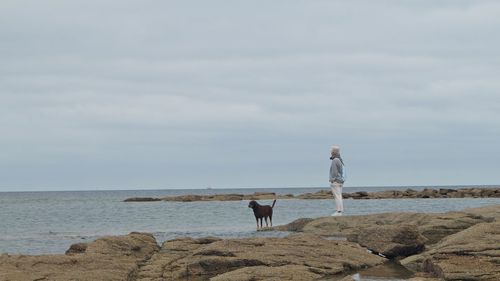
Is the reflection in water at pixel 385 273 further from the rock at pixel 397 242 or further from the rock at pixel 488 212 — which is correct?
the rock at pixel 488 212

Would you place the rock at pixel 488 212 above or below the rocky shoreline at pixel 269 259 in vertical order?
above

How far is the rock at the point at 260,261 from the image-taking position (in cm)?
1366

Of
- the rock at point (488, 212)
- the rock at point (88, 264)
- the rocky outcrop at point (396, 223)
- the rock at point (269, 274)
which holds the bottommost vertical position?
the rock at point (269, 274)

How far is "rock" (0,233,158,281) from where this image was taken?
13.4 metres

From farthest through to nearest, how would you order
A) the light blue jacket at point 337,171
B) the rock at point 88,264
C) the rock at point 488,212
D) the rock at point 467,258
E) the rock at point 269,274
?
the light blue jacket at point 337,171 < the rock at point 488,212 < the rock at point 88,264 < the rock at point 467,258 < the rock at point 269,274

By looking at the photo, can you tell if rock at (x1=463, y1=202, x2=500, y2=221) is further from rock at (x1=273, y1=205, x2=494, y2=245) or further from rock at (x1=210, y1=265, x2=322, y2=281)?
rock at (x1=210, y1=265, x2=322, y2=281)

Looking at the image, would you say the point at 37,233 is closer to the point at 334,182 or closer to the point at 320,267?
the point at 334,182

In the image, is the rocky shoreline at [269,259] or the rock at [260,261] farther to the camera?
the rock at [260,261]

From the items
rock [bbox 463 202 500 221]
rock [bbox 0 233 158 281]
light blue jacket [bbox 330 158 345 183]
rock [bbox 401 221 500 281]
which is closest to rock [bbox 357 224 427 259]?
rock [bbox 401 221 500 281]

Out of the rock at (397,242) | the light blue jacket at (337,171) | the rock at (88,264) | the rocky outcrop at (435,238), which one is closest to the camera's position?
the rock at (88,264)

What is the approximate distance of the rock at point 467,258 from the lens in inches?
519

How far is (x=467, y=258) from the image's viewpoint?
14.1 m

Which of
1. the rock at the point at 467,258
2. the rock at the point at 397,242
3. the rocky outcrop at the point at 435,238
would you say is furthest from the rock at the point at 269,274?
the rock at the point at 397,242

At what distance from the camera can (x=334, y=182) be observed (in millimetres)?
27266
